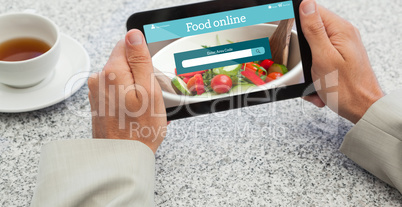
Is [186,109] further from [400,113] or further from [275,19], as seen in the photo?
[400,113]

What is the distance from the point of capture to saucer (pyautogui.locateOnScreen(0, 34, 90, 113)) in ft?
2.71

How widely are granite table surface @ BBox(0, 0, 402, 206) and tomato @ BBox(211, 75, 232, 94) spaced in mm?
110

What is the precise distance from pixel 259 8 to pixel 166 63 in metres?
0.20

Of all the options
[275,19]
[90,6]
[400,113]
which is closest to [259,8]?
[275,19]

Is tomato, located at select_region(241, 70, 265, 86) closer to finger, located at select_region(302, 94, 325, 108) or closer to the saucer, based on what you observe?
finger, located at select_region(302, 94, 325, 108)

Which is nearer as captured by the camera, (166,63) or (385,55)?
(166,63)

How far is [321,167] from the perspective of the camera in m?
0.80

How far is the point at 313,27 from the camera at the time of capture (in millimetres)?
788

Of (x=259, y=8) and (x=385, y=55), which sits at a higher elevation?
(x=259, y=8)

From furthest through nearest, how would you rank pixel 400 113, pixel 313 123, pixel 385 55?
pixel 385 55 → pixel 313 123 → pixel 400 113

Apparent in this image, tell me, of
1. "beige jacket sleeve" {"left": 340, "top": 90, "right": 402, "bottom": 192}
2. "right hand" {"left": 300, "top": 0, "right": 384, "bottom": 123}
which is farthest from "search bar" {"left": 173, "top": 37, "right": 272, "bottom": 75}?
"beige jacket sleeve" {"left": 340, "top": 90, "right": 402, "bottom": 192}

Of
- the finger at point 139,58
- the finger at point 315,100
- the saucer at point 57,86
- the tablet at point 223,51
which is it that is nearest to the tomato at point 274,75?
the tablet at point 223,51

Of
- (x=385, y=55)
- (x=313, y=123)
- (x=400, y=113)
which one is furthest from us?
(x=385, y=55)

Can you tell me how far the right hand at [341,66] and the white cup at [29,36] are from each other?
1.60 ft
